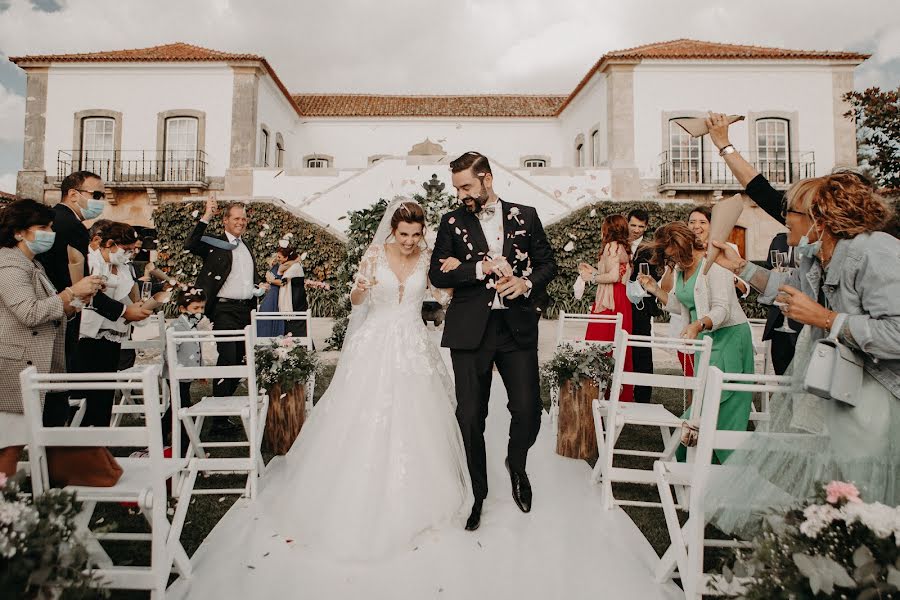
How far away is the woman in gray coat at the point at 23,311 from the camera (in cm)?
248

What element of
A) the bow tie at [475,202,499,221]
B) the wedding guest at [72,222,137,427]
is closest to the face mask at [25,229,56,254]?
the wedding guest at [72,222,137,427]

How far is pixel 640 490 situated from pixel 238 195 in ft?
56.7

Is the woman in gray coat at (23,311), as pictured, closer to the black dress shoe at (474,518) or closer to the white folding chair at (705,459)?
the black dress shoe at (474,518)

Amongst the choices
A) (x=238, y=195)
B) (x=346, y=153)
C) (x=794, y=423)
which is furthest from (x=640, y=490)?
(x=346, y=153)

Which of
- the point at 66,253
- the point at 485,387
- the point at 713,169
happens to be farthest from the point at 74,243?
the point at 713,169

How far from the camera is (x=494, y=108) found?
23484 millimetres

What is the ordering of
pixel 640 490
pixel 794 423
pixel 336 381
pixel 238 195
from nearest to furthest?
pixel 794 423, pixel 336 381, pixel 640 490, pixel 238 195

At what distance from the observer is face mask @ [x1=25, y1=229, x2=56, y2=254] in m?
2.79

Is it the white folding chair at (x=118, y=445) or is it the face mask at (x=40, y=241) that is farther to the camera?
the face mask at (x=40, y=241)

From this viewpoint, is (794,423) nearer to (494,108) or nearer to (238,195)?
(238,195)

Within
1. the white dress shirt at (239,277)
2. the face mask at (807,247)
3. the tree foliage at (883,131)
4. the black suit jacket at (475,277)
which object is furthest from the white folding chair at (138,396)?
the tree foliage at (883,131)

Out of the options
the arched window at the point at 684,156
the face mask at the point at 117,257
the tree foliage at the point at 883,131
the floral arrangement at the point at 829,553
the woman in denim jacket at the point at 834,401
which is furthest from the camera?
the arched window at the point at 684,156

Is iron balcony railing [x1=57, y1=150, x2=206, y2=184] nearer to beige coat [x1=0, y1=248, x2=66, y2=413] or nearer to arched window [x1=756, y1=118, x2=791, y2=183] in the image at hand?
beige coat [x1=0, y1=248, x2=66, y2=413]

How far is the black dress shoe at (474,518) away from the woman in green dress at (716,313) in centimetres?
144
